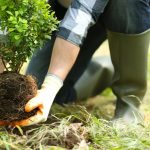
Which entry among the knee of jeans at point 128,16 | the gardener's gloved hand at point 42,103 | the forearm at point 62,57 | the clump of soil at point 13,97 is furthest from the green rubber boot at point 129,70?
the clump of soil at point 13,97

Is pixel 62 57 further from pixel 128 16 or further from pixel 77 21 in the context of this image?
pixel 128 16

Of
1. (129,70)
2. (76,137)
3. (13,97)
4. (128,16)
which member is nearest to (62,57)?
(13,97)

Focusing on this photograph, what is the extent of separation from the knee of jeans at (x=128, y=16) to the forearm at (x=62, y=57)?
0.48 m

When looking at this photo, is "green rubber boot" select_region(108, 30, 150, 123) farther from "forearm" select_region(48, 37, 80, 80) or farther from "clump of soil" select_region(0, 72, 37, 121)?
"clump of soil" select_region(0, 72, 37, 121)

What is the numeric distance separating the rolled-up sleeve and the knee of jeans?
288 millimetres

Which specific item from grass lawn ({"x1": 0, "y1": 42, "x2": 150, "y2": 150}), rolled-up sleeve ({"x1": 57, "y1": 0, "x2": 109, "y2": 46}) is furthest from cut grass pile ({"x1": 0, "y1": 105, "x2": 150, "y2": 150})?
rolled-up sleeve ({"x1": 57, "y1": 0, "x2": 109, "y2": 46})

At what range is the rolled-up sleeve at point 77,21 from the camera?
2.47 meters

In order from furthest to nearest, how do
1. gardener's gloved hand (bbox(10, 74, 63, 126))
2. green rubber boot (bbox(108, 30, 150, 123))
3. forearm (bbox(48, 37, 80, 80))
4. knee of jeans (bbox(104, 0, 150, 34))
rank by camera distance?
green rubber boot (bbox(108, 30, 150, 123)) → knee of jeans (bbox(104, 0, 150, 34)) → forearm (bbox(48, 37, 80, 80)) → gardener's gloved hand (bbox(10, 74, 63, 126))

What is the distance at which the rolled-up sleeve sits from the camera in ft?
8.10

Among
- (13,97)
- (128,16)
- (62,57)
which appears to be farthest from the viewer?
(128,16)

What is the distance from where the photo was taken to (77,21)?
2.49 meters

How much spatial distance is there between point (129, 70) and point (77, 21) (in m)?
0.76

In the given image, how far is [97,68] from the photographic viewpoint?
162 inches

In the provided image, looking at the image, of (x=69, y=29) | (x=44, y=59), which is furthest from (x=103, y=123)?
(x=44, y=59)
